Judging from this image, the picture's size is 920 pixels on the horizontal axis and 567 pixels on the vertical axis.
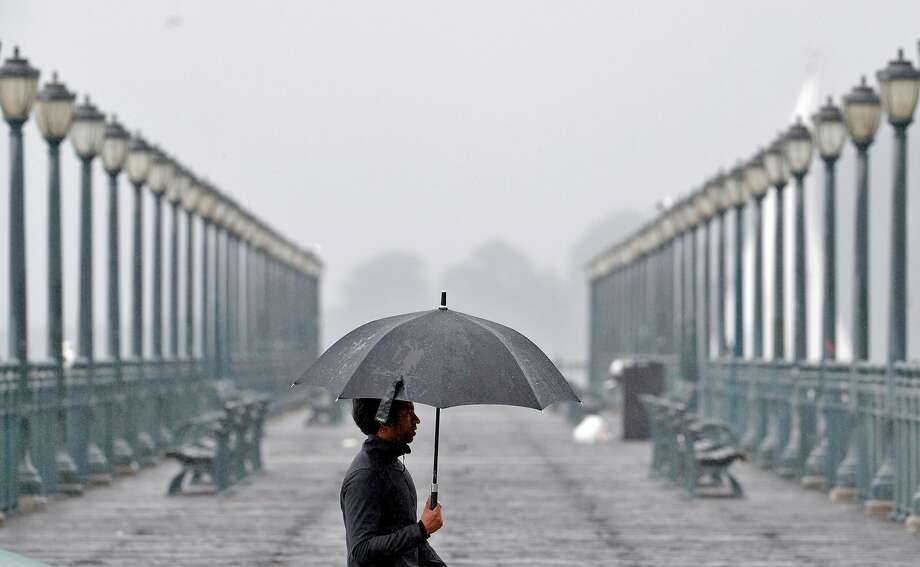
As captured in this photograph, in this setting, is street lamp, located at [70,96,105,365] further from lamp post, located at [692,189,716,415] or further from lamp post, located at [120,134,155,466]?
lamp post, located at [692,189,716,415]

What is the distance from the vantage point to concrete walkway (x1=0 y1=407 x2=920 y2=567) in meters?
17.9

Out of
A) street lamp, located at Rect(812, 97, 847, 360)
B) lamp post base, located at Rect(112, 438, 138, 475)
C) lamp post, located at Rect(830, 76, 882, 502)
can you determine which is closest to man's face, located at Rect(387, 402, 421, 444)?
lamp post, located at Rect(830, 76, 882, 502)

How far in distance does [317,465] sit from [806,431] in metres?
7.62

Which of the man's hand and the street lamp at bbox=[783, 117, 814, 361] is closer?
the man's hand

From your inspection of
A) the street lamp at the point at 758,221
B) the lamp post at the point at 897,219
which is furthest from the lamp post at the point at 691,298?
the lamp post at the point at 897,219

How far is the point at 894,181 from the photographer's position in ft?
76.8

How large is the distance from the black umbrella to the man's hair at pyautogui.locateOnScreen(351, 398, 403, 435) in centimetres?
3

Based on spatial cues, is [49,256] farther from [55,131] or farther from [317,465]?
[317,465]

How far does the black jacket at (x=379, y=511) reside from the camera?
8.13 m

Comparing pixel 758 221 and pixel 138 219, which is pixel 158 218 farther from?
pixel 758 221

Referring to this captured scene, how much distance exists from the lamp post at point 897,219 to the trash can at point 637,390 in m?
17.4

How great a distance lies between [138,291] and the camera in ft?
121

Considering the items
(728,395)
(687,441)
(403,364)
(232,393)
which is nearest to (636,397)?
(728,395)

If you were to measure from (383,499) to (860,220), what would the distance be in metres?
18.3
